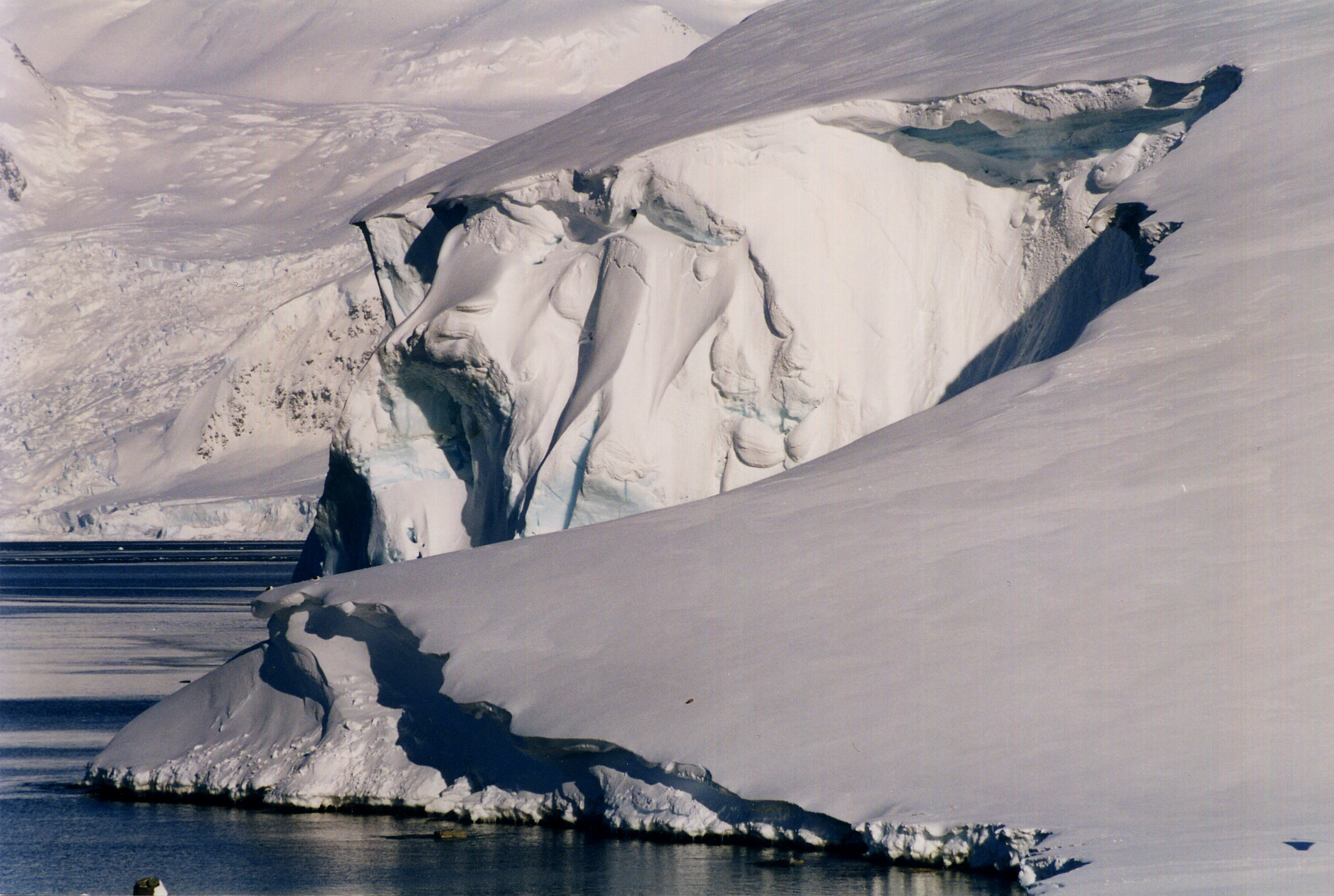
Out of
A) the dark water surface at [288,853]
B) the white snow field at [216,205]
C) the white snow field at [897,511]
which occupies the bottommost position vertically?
the dark water surface at [288,853]

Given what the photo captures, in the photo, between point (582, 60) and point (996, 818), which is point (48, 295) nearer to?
point (582, 60)

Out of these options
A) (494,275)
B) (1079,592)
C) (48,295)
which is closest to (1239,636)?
(1079,592)

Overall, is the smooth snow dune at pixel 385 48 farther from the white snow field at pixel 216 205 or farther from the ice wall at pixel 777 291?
the ice wall at pixel 777 291

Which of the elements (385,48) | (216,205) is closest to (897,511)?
(216,205)

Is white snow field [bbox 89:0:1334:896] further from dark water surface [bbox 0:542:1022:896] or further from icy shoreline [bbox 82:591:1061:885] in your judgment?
dark water surface [bbox 0:542:1022:896]

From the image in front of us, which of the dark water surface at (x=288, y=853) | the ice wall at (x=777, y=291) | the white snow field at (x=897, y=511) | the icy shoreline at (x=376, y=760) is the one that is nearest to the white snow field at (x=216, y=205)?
the dark water surface at (x=288, y=853)

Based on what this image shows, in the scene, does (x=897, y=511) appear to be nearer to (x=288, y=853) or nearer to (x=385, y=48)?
(x=288, y=853)

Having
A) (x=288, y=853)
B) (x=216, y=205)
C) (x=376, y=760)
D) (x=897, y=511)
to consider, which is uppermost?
(x=216, y=205)
